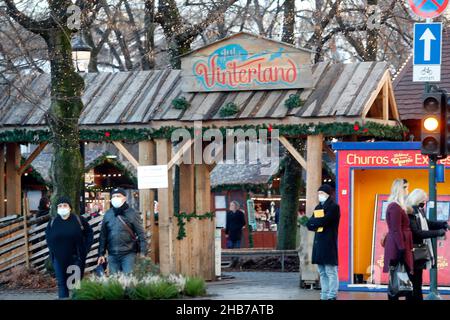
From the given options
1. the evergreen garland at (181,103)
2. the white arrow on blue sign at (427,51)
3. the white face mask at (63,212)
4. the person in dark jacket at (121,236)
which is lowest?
the person in dark jacket at (121,236)

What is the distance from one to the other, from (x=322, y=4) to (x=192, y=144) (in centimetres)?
1218

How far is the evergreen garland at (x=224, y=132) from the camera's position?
22078 millimetres

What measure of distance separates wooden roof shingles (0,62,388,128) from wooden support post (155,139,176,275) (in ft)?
1.98

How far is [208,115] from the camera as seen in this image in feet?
76.7

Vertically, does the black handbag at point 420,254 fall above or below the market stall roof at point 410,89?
below

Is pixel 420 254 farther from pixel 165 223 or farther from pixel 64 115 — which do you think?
pixel 64 115

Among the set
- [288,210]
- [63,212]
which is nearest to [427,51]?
[63,212]

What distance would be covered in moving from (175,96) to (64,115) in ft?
7.34

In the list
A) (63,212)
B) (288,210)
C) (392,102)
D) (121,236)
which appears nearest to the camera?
(121,236)

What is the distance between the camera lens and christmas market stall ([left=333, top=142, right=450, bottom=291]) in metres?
21.3

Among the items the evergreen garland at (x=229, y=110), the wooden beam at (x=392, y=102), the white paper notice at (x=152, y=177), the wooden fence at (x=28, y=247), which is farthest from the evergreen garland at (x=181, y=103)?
the wooden beam at (x=392, y=102)

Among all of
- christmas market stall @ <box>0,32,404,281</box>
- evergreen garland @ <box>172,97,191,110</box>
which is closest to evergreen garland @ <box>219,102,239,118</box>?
christmas market stall @ <box>0,32,404,281</box>

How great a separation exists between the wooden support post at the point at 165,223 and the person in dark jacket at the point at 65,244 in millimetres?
4204

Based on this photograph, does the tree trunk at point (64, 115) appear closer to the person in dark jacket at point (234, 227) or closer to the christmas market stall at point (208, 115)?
the christmas market stall at point (208, 115)
